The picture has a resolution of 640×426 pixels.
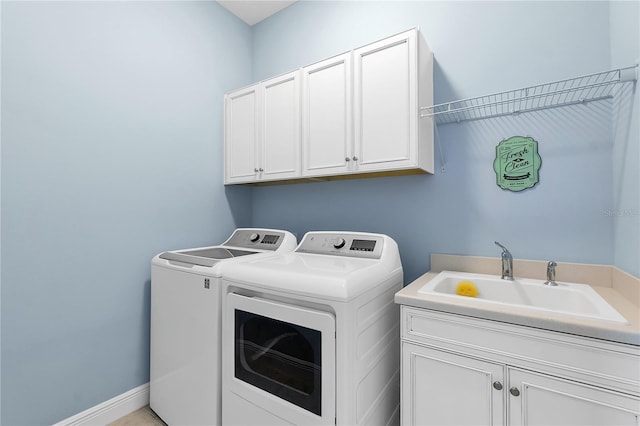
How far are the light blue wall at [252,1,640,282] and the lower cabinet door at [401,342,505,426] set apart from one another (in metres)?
0.70

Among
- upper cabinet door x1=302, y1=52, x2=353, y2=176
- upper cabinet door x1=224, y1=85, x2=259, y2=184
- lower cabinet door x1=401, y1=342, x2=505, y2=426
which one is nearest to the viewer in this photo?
lower cabinet door x1=401, y1=342, x2=505, y2=426

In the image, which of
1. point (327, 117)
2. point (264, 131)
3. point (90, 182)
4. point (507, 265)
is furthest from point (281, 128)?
point (507, 265)

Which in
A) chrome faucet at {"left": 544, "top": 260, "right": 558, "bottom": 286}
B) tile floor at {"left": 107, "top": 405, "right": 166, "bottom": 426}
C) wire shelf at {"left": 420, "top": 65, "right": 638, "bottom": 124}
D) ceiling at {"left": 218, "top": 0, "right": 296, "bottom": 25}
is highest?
ceiling at {"left": 218, "top": 0, "right": 296, "bottom": 25}

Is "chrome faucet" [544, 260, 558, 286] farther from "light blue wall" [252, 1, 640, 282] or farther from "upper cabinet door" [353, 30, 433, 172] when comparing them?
"upper cabinet door" [353, 30, 433, 172]

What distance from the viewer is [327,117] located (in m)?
1.84

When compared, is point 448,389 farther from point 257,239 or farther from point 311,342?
point 257,239

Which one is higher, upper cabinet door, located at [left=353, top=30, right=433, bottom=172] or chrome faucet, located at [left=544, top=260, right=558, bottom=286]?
upper cabinet door, located at [left=353, top=30, right=433, bottom=172]

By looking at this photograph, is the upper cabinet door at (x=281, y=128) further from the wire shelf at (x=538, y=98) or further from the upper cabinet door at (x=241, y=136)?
the wire shelf at (x=538, y=98)

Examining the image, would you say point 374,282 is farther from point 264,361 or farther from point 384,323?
point 264,361

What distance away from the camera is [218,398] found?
143 cm

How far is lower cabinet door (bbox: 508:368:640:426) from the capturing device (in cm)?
89

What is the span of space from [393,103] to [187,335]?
1.71 meters

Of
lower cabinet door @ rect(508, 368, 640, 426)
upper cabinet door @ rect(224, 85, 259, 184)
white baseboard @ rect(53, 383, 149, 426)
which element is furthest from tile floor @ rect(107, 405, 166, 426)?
lower cabinet door @ rect(508, 368, 640, 426)

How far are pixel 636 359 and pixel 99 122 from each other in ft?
8.50
